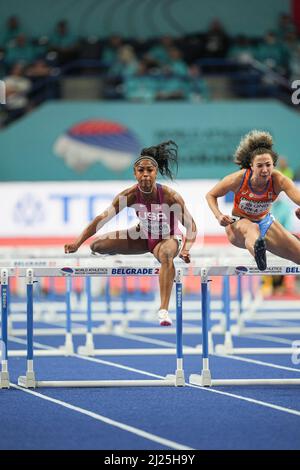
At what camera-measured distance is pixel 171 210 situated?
790 centimetres

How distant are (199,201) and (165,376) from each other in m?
8.75

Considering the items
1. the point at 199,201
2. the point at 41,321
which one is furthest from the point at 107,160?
the point at 41,321

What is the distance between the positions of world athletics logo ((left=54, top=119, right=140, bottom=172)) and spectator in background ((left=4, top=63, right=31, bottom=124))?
106cm

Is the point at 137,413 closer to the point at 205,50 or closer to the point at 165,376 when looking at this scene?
the point at 165,376

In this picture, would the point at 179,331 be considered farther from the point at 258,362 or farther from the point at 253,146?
the point at 258,362

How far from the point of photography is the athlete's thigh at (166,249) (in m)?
7.56

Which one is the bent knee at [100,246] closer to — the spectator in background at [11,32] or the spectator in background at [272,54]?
the spectator in background at [272,54]

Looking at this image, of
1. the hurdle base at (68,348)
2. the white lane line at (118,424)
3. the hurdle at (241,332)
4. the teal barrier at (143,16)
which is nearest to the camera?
the white lane line at (118,424)

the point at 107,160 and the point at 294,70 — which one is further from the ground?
the point at 294,70

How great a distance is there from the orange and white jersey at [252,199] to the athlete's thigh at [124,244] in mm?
873

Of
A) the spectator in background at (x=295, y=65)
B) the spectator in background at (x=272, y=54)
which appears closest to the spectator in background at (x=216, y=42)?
the spectator in background at (x=272, y=54)

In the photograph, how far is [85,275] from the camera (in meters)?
7.55

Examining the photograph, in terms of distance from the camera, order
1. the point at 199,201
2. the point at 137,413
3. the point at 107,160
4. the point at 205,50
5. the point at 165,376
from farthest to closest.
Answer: the point at 205,50 < the point at 107,160 < the point at 199,201 < the point at 165,376 < the point at 137,413

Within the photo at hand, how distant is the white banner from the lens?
56.3ft
